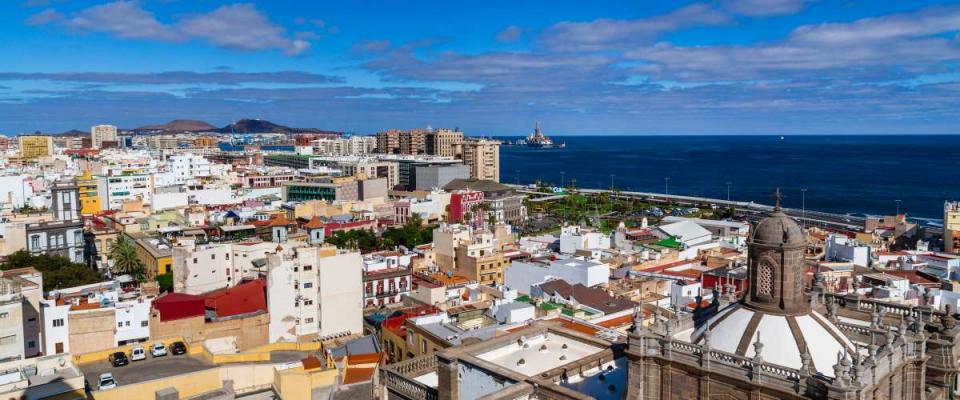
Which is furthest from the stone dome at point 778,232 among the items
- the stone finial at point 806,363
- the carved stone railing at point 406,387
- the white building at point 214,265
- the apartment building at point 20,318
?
the white building at point 214,265

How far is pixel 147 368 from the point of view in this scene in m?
26.6

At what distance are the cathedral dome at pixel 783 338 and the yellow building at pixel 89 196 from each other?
3240 inches

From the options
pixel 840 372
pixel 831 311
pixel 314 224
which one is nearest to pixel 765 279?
pixel 840 372

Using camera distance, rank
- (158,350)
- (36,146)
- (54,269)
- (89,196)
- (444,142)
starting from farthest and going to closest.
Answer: (444,142) → (36,146) → (89,196) → (54,269) → (158,350)

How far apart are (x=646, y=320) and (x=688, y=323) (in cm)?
1474

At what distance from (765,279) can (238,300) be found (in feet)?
96.2

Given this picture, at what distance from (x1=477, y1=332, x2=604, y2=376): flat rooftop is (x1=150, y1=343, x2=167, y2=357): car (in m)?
16.3

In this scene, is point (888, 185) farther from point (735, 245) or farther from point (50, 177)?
point (50, 177)

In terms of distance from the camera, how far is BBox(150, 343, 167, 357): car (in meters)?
28.1

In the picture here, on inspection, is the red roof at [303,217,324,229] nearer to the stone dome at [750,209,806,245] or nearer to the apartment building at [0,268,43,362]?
the apartment building at [0,268,43,362]

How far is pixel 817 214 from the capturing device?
9531 cm

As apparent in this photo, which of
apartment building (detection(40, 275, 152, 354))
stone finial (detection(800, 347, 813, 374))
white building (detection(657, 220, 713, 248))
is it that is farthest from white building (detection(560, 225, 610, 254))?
stone finial (detection(800, 347, 813, 374))

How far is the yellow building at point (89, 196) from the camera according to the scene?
81.9m

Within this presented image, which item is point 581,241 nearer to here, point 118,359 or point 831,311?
point 118,359
